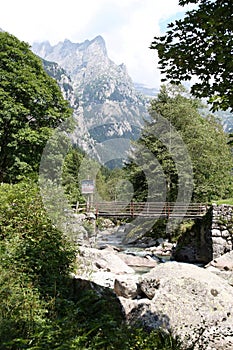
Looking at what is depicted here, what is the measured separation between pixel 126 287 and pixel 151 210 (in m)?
18.8

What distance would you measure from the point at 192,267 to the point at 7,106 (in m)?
11.0

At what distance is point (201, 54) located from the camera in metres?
4.21

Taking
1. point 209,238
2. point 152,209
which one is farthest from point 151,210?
point 209,238

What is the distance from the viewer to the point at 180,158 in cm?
2680

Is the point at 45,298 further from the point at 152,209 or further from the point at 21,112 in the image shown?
the point at 152,209

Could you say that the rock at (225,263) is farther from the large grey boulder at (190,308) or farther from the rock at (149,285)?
the large grey boulder at (190,308)

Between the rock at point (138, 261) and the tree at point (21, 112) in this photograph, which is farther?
the rock at point (138, 261)

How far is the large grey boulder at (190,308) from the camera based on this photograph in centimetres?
502

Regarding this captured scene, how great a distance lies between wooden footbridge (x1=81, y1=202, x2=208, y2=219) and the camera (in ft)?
78.3

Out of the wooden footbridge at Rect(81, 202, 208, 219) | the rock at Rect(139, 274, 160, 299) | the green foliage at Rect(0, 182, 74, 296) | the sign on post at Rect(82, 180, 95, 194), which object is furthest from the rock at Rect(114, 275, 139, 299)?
the wooden footbridge at Rect(81, 202, 208, 219)

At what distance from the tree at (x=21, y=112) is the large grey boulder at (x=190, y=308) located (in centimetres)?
1030

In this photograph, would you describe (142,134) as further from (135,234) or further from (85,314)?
(85,314)

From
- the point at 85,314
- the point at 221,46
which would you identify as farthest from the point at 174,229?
the point at 221,46

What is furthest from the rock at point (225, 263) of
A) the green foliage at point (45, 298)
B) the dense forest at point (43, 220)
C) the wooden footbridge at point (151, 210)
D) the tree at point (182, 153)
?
the tree at point (182, 153)
